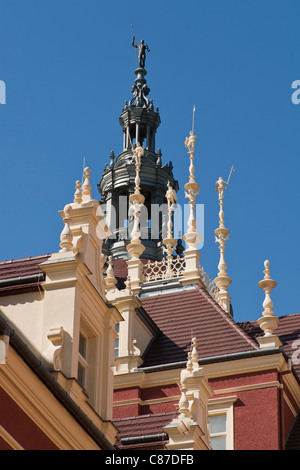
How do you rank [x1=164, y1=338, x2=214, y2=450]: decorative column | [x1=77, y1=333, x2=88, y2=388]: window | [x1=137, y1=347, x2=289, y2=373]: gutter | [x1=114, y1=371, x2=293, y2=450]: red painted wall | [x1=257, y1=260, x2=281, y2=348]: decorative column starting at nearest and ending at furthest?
1. [x1=77, y1=333, x2=88, y2=388]: window
2. [x1=164, y1=338, x2=214, y2=450]: decorative column
3. [x1=114, y1=371, x2=293, y2=450]: red painted wall
4. [x1=137, y1=347, x2=289, y2=373]: gutter
5. [x1=257, y1=260, x2=281, y2=348]: decorative column

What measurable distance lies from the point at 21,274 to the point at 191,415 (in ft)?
13.3

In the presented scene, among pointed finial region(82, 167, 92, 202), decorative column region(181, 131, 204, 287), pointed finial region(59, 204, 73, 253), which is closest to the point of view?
pointed finial region(59, 204, 73, 253)

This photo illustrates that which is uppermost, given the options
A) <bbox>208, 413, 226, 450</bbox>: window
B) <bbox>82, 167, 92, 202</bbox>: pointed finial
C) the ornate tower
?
the ornate tower

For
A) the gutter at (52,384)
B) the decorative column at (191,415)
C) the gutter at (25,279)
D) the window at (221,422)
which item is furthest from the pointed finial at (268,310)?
the gutter at (52,384)

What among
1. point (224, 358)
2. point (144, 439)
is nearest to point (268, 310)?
point (224, 358)

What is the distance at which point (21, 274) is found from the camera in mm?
22672

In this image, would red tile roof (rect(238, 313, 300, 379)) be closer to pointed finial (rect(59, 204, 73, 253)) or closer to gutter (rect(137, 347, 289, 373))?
gutter (rect(137, 347, 289, 373))

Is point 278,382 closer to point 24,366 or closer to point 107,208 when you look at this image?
point 24,366

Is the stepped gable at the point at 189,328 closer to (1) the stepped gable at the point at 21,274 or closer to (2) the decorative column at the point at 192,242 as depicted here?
(2) the decorative column at the point at 192,242

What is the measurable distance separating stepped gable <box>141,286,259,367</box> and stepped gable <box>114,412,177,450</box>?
5637 mm

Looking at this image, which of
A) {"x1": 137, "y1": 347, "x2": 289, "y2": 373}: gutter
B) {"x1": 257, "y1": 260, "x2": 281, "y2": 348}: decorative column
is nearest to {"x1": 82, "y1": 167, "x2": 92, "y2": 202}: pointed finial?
{"x1": 137, "y1": 347, "x2": 289, "y2": 373}: gutter

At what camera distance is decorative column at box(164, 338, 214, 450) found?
22609 millimetres

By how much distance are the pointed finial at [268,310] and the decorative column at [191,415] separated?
16.6ft

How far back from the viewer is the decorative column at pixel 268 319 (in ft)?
96.8
